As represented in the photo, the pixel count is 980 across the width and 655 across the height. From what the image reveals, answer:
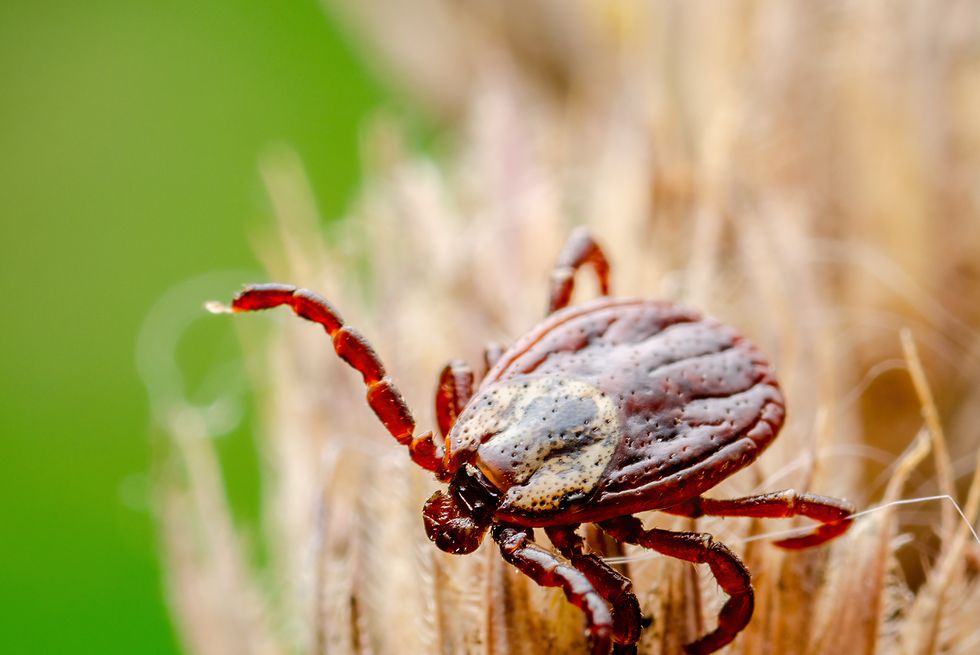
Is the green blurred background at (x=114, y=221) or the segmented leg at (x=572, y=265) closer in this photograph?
the segmented leg at (x=572, y=265)

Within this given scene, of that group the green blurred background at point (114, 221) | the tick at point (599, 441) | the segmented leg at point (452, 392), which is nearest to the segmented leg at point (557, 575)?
the tick at point (599, 441)

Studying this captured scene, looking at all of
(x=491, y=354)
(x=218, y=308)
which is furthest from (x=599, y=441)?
Answer: (x=218, y=308)

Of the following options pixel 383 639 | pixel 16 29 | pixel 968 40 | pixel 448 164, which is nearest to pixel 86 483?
pixel 448 164

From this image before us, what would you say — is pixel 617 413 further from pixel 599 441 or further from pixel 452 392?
pixel 452 392

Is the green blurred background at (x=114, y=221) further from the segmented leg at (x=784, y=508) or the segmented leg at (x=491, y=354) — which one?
the segmented leg at (x=784, y=508)

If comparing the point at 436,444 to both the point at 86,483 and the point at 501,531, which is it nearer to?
the point at 501,531

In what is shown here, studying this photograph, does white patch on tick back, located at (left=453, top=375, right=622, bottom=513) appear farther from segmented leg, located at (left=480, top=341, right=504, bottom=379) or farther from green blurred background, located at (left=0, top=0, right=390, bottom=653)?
green blurred background, located at (left=0, top=0, right=390, bottom=653)
